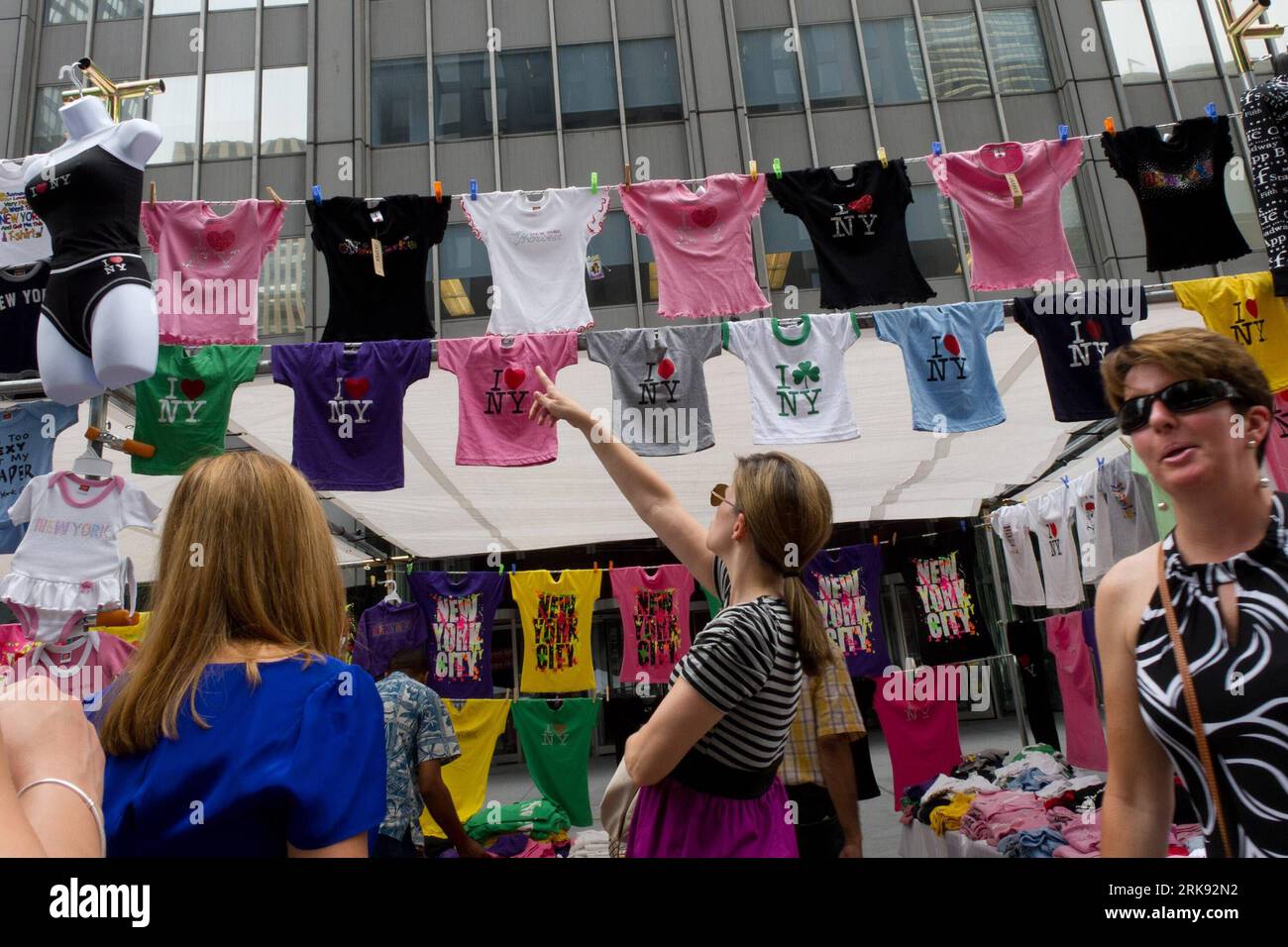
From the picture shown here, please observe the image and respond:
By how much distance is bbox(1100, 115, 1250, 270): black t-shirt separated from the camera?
513cm

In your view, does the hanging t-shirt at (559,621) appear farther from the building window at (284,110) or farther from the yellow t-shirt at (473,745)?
the building window at (284,110)

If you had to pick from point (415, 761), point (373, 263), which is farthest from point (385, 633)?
point (415, 761)

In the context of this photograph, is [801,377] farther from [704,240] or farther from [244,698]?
[244,698]

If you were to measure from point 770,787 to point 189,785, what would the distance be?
1.07m

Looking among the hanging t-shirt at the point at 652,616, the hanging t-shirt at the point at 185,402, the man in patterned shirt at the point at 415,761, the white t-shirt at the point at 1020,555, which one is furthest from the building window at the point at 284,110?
the man in patterned shirt at the point at 415,761

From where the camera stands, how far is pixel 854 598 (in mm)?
7414

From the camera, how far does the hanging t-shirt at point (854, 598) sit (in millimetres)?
7281

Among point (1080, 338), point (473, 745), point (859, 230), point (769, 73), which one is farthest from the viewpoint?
point (769, 73)

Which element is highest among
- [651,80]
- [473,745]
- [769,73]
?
[651,80]

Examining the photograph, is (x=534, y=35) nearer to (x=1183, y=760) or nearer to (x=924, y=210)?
(x=924, y=210)

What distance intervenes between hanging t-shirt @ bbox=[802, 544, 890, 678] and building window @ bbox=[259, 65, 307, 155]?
10182 mm

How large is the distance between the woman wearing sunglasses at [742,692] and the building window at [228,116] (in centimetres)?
1363

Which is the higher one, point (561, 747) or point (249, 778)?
point (561, 747)

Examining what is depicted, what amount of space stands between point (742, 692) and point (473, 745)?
6498mm
